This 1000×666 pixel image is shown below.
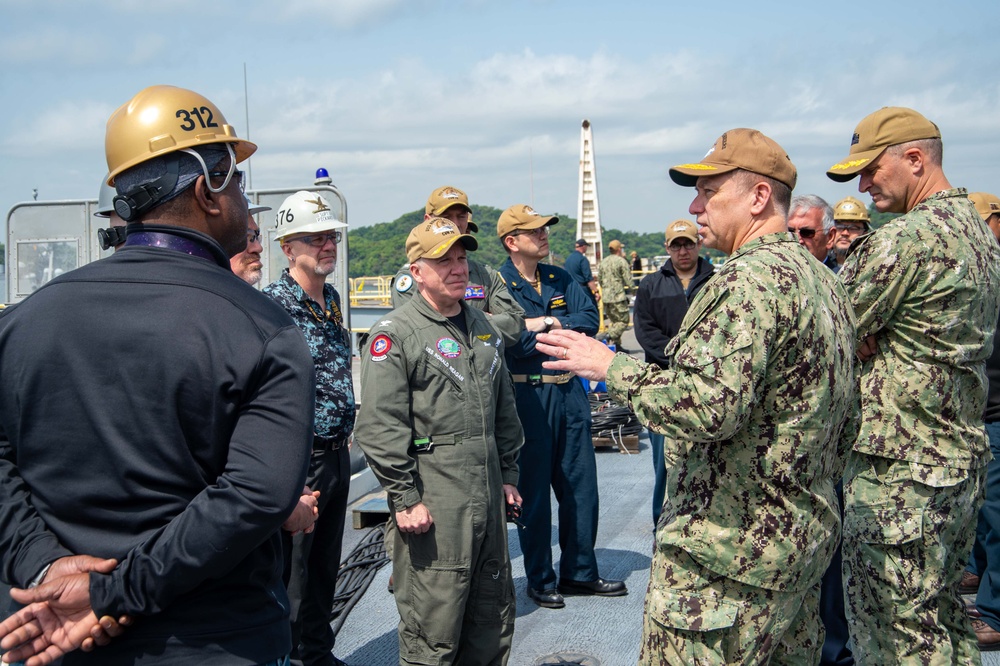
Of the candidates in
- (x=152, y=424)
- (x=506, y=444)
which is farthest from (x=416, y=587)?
(x=152, y=424)

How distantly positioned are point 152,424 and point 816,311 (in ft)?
5.59

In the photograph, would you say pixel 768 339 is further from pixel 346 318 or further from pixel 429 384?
pixel 346 318

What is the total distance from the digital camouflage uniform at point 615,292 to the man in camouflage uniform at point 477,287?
39.8ft

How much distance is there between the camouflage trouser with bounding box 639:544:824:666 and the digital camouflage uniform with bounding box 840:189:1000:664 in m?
0.68

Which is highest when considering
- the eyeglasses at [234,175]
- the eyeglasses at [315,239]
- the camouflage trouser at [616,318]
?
the eyeglasses at [234,175]

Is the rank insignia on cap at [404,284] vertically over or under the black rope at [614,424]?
over

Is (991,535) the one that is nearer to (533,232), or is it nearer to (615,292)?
(533,232)

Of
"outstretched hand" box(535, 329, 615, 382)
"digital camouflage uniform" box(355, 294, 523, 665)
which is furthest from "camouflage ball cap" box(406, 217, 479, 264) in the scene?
"outstretched hand" box(535, 329, 615, 382)

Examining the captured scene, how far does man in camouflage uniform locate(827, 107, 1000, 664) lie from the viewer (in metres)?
2.92

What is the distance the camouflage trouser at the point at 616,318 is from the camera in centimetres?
1709

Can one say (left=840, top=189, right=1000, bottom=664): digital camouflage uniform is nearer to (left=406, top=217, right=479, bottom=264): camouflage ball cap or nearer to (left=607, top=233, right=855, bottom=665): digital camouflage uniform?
(left=607, top=233, right=855, bottom=665): digital camouflage uniform

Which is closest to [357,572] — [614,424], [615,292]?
[614,424]

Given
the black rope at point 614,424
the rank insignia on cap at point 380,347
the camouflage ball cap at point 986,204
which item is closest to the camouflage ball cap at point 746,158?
the rank insignia on cap at point 380,347

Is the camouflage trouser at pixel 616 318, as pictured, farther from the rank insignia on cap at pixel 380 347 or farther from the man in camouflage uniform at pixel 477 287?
the rank insignia on cap at pixel 380 347
